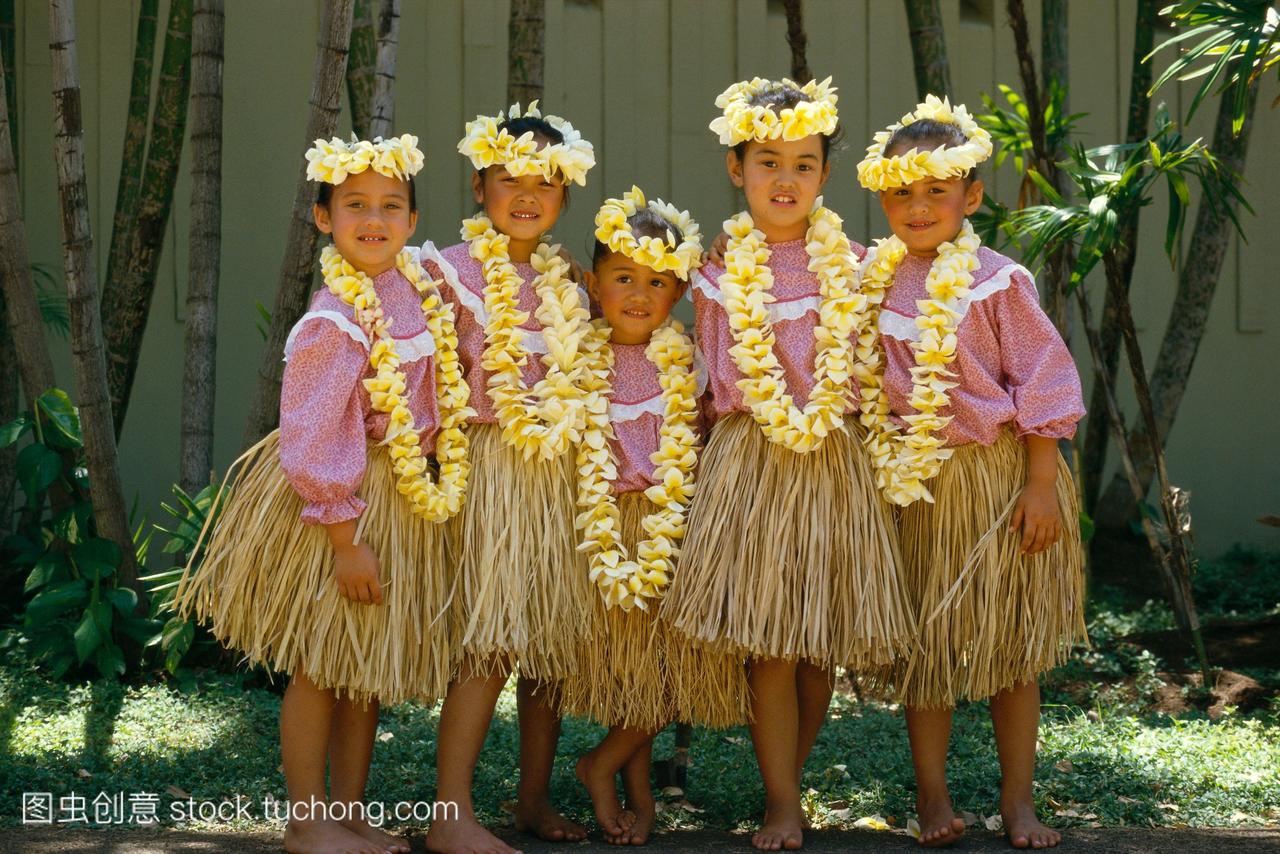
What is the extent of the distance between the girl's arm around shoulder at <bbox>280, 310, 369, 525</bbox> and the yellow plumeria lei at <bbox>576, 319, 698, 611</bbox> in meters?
0.44

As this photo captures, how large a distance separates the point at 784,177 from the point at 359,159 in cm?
81

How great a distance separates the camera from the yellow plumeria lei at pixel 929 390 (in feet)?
8.91

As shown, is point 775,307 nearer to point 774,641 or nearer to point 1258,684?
point 774,641

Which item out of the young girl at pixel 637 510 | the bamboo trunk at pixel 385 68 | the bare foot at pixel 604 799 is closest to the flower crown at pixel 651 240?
the young girl at pixel 637 510

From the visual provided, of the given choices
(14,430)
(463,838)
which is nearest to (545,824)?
(463,838)

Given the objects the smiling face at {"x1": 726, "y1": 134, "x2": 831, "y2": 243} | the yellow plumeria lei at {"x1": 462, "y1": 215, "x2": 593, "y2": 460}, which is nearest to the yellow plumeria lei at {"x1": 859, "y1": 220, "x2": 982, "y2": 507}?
the smiling face at {"x1": 726, "y1": 134, "x2": 831, "y2": 243}

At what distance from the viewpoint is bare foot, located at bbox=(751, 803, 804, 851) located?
2.72 m

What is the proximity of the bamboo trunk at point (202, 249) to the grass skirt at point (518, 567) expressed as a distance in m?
1.48

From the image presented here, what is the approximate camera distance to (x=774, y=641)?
2.66 meters

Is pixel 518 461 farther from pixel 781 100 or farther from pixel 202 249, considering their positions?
pixel 202 249

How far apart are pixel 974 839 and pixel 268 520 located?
4.97 feet

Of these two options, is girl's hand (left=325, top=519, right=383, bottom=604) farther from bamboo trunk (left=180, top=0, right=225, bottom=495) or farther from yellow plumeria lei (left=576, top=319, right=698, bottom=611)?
bamboo trunk (left=180, top=0, right=225, bottom=495)

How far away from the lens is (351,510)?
8.54 feet

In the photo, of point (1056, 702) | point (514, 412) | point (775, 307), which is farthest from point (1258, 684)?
point (514, 412)
